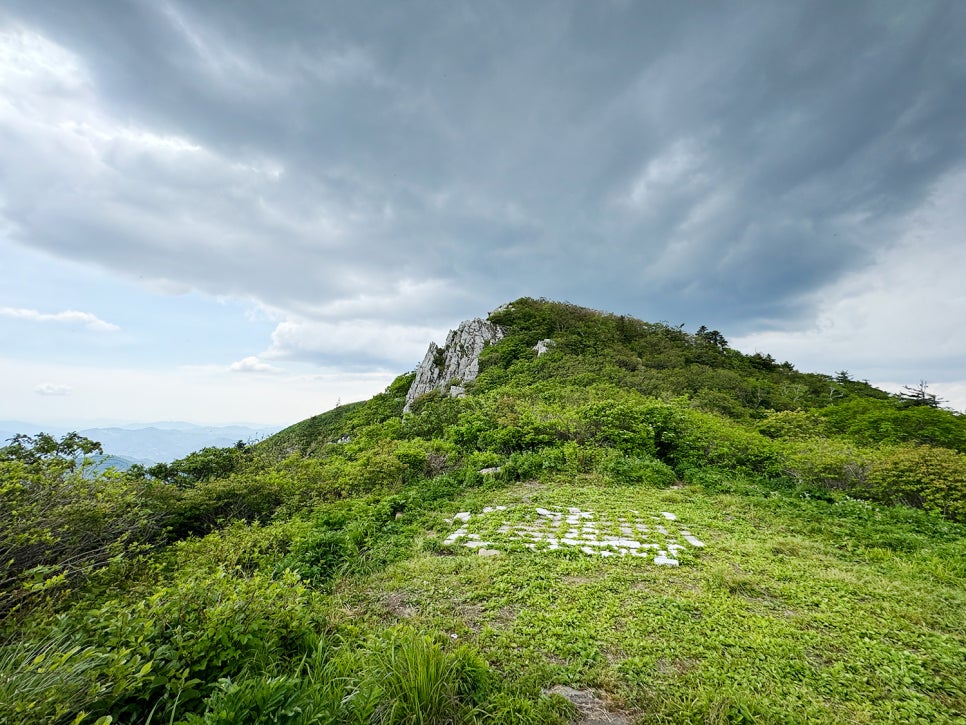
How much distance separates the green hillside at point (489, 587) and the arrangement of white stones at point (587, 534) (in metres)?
0.06

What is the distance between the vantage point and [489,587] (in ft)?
16.9

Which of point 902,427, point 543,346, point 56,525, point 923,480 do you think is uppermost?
point 543,346

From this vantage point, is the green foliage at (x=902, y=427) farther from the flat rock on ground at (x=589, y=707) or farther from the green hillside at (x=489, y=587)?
the flat rock on ground at (x=589, y=707)

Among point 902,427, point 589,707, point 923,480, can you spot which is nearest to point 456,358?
point 902,427

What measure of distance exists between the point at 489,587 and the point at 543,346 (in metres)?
22.9

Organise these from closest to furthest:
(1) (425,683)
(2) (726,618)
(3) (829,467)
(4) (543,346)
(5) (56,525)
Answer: (1) (425,683) < (5) (56,525) < (2) (726,618) < (3) (829,467) < (4) (543,346)

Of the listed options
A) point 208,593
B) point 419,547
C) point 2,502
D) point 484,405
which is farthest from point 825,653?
point 484,405

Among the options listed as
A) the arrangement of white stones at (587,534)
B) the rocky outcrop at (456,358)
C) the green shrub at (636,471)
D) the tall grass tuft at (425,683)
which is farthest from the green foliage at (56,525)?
the rocky outcrop at (456,358)

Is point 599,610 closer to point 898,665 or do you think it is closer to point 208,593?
point 898,665

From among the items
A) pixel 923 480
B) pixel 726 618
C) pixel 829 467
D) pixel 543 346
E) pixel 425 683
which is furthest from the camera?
pixel 543 346

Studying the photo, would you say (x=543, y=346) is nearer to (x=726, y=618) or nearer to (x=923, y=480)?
(x=923, y=480)

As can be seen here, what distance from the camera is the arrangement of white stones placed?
6.38m

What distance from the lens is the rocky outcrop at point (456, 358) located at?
2761 cm

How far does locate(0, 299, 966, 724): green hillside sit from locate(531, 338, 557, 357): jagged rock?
14.7 m
